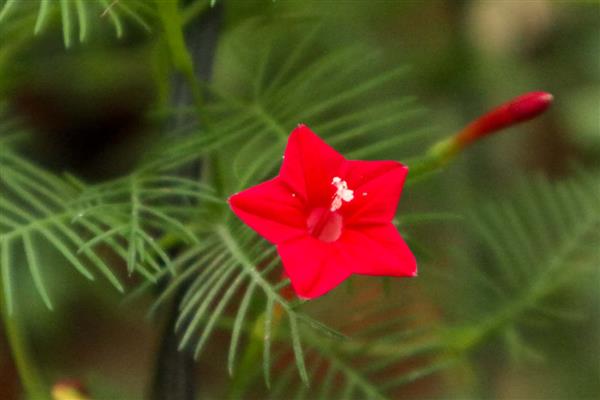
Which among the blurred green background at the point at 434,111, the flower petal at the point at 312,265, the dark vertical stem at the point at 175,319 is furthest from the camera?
the blurred green background at the point at 434,111

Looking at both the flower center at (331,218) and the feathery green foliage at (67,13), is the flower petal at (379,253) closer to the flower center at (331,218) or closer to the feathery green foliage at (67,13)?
the flower center at (331,218)

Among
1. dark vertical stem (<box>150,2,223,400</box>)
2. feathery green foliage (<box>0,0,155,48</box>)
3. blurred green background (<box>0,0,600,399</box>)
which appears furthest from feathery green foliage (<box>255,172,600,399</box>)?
feathery green foliage (<box>0,0,155,48</box>)

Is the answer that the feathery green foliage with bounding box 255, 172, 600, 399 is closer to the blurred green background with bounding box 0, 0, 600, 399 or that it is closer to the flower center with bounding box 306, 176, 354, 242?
the blurred green background with bounding box 0, 0, 600, 399

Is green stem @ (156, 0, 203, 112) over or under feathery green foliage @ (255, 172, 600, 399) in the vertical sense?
over

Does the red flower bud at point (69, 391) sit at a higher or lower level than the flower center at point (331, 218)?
lower

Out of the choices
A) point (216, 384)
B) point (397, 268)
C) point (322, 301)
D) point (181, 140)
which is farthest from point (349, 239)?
point (216, 384)

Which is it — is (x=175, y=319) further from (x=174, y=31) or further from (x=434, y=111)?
(x=434, y=111)

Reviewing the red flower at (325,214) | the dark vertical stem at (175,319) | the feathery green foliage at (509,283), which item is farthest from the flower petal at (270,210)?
the feathery green foliage at (509,283)
